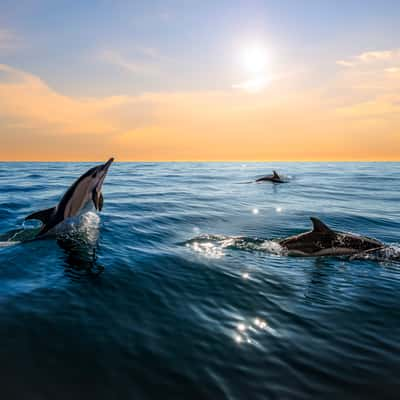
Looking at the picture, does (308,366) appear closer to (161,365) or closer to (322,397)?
(322,397)

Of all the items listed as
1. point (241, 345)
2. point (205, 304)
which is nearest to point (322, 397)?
point (241, 345)

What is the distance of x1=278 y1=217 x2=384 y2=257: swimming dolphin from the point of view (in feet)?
24.0

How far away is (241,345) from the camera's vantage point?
3600 millimetres

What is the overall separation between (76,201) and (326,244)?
7.29 meters

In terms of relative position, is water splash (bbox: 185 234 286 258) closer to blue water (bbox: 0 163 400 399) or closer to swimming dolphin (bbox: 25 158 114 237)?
blue water (bbox: 0 163 400 399)

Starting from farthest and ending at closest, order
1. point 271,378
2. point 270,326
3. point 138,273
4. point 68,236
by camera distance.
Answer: point 68,236, point 138,273, point 270,326, point 271,378

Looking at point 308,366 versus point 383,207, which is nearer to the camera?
point 308,366

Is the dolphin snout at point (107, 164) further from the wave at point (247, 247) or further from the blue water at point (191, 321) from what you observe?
the wave at point (247, 247)

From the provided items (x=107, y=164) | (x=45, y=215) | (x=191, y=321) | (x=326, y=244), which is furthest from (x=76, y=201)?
Answer: (x=326, y=244)

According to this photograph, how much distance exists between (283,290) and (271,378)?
7.44ft

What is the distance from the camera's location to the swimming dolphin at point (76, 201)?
8.39 m

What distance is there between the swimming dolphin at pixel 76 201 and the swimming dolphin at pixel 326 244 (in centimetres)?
589

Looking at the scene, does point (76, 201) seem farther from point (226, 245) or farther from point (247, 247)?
point (247, 247)

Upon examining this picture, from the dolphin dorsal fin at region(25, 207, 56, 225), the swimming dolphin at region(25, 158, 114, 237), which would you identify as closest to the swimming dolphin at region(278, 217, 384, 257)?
the swimming dolphin at region(25, 158, 114, 237)
